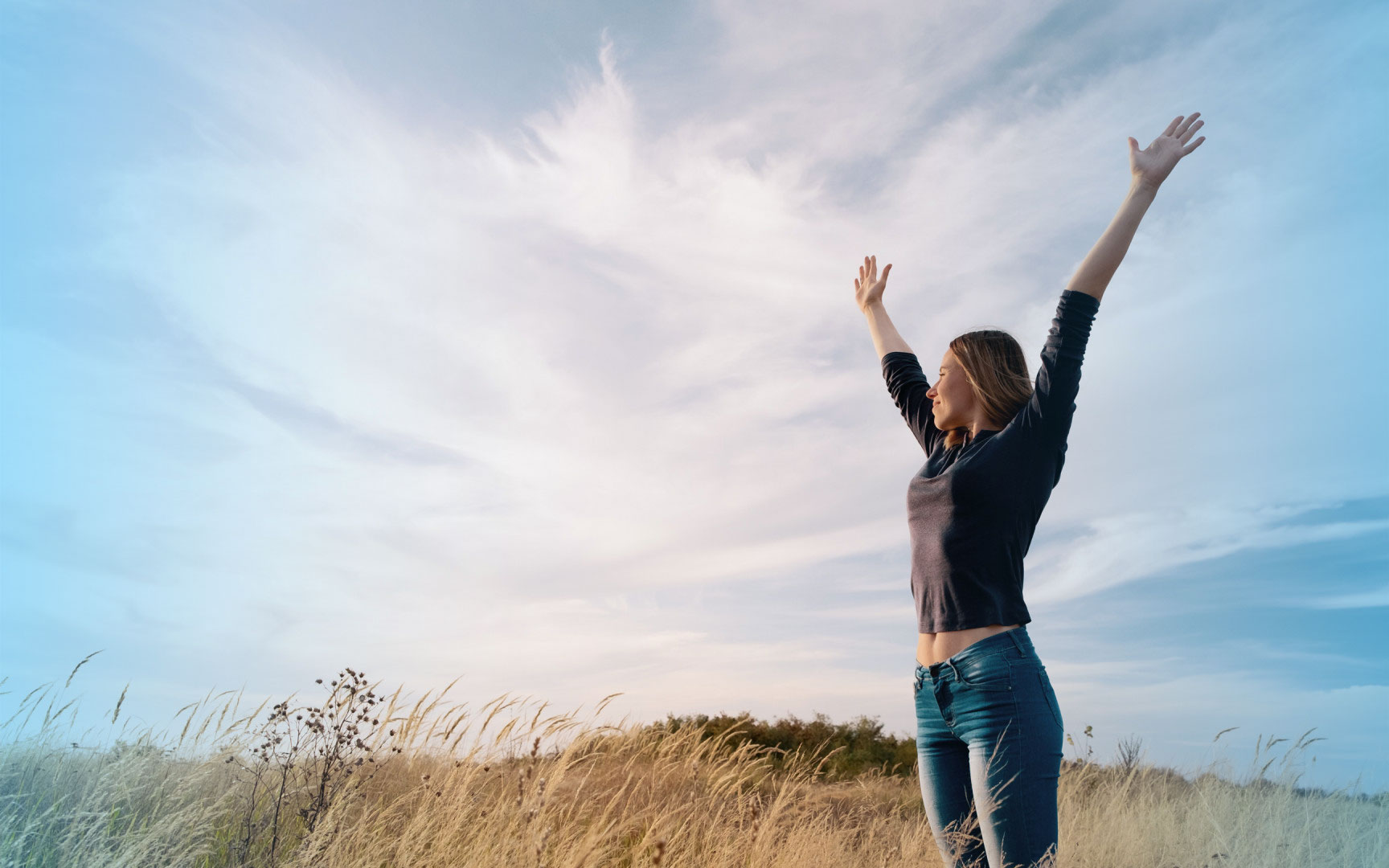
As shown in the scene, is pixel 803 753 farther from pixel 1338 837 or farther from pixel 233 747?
pixel 233 747

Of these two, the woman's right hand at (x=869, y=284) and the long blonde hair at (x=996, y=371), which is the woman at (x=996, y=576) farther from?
the woman's right hand at (x=869, y=284)

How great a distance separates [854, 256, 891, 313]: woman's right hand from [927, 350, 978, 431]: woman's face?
4.80 ft

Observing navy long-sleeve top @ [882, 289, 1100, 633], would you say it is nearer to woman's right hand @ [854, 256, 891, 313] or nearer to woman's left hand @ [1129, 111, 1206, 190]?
woman's left hand @ [1129, 111, 1206, 190]

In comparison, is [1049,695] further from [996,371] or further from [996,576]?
[996,371]

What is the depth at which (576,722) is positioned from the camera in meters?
6.14

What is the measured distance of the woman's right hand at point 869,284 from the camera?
4.80 m

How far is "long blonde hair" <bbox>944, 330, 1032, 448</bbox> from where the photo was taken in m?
3.21

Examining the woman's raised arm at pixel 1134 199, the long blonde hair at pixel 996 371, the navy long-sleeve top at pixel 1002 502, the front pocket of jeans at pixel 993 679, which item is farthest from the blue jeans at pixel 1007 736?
the woman's raised arm at pixel 1134 199

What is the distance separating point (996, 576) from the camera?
2867 mm

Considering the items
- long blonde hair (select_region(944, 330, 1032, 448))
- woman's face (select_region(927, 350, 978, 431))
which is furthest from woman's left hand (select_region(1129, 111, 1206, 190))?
woman's face (select_region(927, 350, 978, 431))

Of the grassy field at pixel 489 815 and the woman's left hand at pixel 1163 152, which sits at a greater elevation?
the woman's left hand at pixel 1163 152

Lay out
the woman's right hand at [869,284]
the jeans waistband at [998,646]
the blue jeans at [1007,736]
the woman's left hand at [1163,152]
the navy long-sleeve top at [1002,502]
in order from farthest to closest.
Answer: the woman's right hand at [869,284] → the woman's left hand at [1163,152] → the navy long-sleeve top at [1002,502] → the jeans waistband at [998,646] → the blue jeans at [1007,736]

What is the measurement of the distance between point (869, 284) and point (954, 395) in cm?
170

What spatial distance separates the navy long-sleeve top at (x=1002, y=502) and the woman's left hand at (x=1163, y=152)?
58 cm
